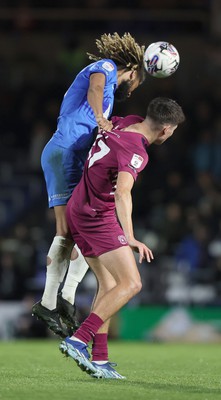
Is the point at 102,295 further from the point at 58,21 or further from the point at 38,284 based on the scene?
the point at 58,21

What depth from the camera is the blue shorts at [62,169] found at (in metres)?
8.45

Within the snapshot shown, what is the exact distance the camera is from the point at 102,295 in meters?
7.48

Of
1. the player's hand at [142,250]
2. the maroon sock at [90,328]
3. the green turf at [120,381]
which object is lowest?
Answer: the green turf at [120,381]

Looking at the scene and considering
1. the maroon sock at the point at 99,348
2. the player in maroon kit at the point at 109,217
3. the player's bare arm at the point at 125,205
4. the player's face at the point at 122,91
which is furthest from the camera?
the player's face at the point at 122,91

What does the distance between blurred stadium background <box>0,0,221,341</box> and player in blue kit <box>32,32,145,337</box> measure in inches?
224

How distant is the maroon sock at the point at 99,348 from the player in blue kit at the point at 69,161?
0.83 m

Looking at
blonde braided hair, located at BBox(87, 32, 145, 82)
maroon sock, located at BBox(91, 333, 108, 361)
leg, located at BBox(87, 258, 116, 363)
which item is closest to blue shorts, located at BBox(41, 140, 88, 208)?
blonde braided hair, located at BBox(87, 32, 145, 82)

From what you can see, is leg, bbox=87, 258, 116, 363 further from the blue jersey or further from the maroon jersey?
the blue jersey

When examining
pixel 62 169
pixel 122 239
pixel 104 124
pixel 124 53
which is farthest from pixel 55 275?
pixel 124 53

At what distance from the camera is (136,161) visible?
7262mm

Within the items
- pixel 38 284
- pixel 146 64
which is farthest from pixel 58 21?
pixel 146 64

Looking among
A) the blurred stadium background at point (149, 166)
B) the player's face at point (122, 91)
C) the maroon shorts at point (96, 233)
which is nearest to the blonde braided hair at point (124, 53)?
the player's face at point (122, 91)

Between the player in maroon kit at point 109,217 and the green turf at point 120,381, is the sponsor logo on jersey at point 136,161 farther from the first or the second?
the green turf at point 120,381

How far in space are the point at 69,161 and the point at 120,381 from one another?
82.4 inches
